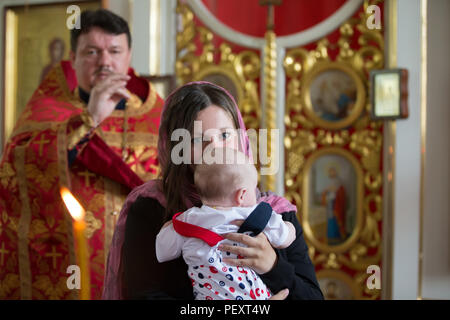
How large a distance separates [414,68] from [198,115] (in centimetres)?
169

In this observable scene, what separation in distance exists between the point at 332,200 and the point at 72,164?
1.30 metres

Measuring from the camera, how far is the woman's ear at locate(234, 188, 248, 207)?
2.54ft

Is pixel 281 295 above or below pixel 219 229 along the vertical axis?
below

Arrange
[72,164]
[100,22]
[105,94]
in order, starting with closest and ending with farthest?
[105,94] < [100,22] < [72,164]

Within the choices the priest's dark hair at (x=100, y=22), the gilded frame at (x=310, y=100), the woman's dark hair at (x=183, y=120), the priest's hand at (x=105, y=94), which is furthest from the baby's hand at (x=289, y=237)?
the gilded frame at (x=310, y=100)

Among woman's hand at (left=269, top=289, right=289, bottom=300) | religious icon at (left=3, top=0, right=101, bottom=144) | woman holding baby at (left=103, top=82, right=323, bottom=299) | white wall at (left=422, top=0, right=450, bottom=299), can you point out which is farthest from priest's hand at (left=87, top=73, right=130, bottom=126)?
religious icon at (left=3, top=0, right=101, bottom=144)

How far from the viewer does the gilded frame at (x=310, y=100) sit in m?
2.49

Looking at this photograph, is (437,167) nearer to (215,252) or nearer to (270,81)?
(270,81)

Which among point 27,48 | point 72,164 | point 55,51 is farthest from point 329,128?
point 27,48

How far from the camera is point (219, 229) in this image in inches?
31.0

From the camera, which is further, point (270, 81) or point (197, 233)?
point (270, 81)

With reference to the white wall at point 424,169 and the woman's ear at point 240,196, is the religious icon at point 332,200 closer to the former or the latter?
the white wall at point 424,169

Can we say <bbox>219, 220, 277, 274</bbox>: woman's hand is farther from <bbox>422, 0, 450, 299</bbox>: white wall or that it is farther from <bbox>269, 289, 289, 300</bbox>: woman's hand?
<bbox>422, 0, 450, 299</bbox>: white wall
